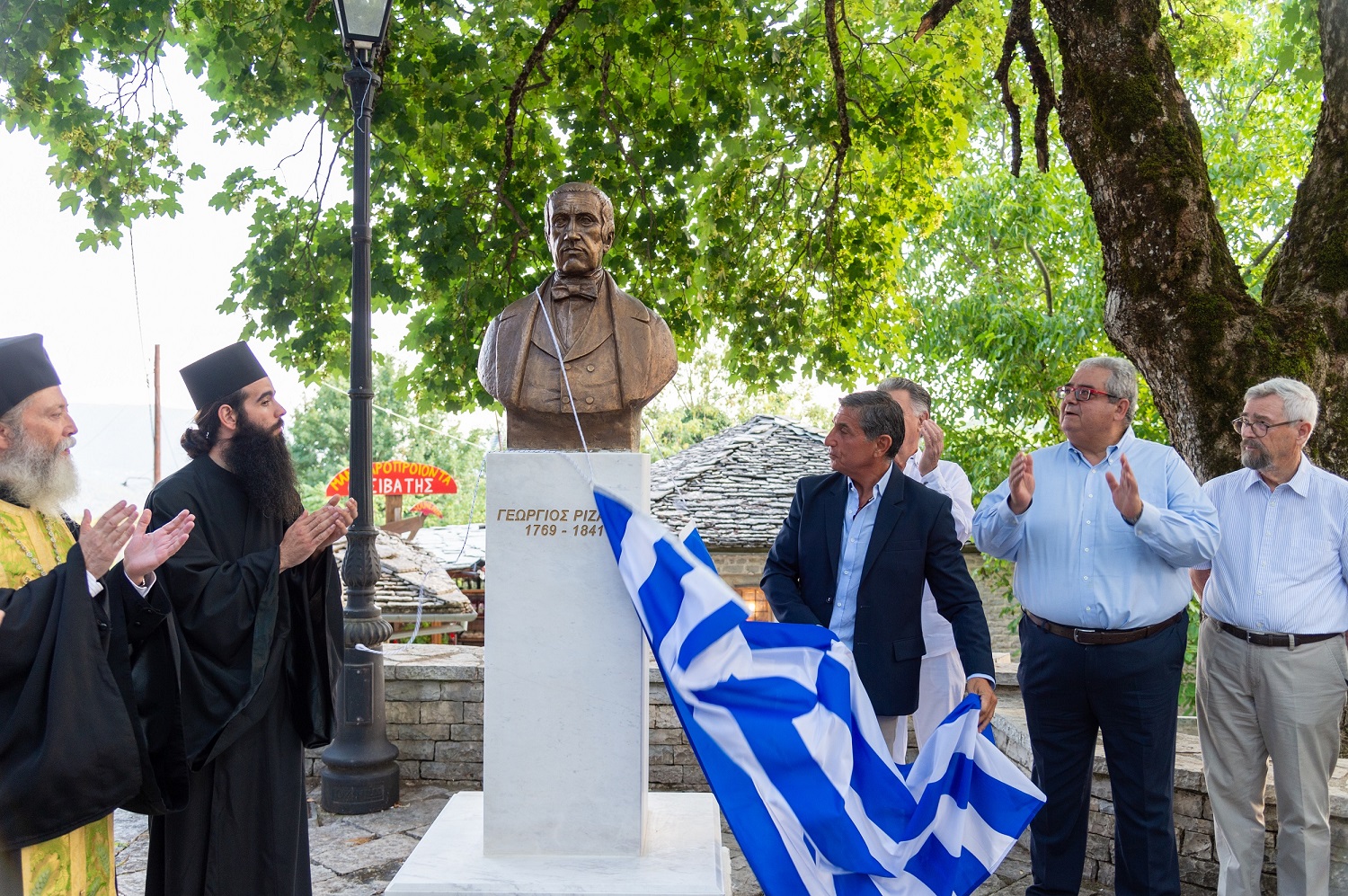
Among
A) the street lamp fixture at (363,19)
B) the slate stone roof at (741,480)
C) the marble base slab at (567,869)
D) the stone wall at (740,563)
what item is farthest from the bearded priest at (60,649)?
the stone wall at (740,563)

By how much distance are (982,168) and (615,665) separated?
62.2 ft

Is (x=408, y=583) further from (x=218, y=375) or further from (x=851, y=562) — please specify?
(x=851, y=562)

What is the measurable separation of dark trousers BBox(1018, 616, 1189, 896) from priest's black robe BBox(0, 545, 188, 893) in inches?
116

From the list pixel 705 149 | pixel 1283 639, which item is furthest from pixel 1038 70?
pixel 1283 639

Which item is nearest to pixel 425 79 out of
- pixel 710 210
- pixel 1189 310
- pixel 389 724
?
pixel 710 210

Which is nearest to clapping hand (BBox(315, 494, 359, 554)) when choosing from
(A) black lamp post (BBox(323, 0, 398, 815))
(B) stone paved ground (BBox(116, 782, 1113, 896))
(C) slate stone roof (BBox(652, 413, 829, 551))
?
(B) stone paved ground (BBox(116, 782, 1113, 896))

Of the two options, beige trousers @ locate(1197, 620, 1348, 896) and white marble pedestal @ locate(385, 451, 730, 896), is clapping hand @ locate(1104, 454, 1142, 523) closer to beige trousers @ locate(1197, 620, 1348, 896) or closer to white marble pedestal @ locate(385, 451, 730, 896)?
beige trousers @ locate(1197, 620, 1348, 896)

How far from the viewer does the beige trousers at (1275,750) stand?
3.77 m

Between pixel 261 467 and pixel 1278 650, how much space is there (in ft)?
11.9

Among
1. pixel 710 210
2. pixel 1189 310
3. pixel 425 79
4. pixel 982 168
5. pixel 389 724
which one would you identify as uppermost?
pixel 982 168

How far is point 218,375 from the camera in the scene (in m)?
3.60

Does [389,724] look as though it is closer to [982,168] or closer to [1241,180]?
[1241,180]

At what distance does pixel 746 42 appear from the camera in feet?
27.3

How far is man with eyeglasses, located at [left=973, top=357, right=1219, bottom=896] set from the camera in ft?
11.9
